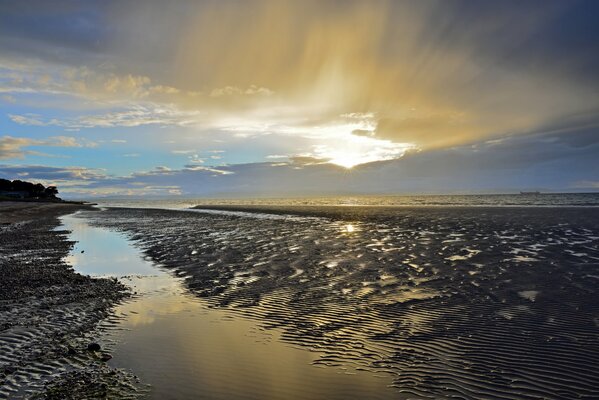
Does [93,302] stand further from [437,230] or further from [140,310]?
[437,230]

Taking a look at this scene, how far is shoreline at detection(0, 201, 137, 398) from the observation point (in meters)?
7.26

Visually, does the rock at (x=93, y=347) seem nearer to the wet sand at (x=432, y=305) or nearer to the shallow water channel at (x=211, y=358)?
the shallow water channel at (x=211, y=358)

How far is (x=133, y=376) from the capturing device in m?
7.65

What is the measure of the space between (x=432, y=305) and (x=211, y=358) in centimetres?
707

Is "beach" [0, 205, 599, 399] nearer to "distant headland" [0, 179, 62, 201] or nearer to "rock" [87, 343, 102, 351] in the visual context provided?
"rock" [87, 343, 102, 351]

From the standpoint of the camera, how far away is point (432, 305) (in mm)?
12359

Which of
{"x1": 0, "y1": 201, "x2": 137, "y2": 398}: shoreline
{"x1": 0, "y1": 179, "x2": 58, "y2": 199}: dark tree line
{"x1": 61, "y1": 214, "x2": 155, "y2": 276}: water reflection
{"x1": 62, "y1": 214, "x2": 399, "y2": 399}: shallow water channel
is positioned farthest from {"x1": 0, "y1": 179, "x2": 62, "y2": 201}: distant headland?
{"x1": 62, "y1": 214, "x2": 399, "y2": 399}: shallow water channel

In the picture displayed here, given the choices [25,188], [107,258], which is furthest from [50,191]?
[107,258]

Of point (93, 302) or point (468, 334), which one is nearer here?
point (468, 334)

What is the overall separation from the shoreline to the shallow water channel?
0.60 metres

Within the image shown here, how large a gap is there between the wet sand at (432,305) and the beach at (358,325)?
1.8 inches

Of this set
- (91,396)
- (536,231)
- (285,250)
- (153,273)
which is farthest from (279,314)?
(536,231)

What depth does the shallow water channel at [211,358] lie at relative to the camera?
7184 mm

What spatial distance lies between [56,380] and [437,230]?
3129cm
